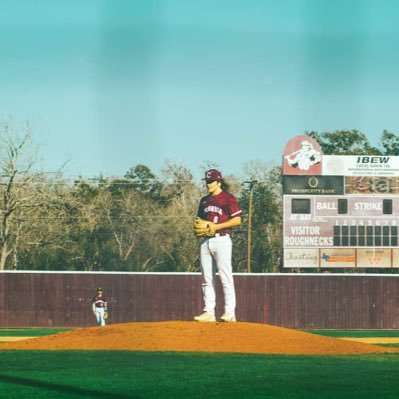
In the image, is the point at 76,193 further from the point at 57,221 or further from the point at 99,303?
the point at 99,303

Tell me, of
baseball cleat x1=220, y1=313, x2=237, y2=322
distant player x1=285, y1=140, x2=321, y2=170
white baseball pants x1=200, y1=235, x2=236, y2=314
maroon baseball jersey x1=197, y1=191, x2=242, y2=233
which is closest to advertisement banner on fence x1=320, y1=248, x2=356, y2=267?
distant player x1=285, y1=140, x2=321, y2=170

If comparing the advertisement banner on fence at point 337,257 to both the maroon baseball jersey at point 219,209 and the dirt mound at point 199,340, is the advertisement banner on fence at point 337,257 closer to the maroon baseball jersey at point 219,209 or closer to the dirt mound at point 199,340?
the maroon baseball jersey at point 219,209

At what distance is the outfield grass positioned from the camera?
6.71m

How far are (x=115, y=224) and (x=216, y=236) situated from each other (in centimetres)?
3905

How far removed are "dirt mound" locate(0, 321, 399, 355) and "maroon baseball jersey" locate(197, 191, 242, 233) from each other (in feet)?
4.26

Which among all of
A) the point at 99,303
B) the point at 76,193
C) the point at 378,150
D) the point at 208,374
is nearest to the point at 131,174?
the point at 76,193

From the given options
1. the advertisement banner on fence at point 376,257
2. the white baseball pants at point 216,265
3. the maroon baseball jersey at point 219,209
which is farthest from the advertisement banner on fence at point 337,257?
the maroon baseball jersey at point 219,209

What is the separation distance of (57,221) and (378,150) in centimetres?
1887

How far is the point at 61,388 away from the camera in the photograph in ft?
22.7

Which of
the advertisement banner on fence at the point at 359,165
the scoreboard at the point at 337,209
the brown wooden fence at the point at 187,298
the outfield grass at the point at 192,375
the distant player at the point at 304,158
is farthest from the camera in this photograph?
the brown wooden fence at the point at 187,298

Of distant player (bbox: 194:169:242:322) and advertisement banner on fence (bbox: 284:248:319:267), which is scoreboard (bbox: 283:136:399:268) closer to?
advertisement banner on fence (bbox: 284:248:319:267)

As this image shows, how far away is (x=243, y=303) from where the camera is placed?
31.9 meters

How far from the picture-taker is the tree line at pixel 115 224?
46.0 meters

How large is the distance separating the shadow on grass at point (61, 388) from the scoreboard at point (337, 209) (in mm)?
21788
